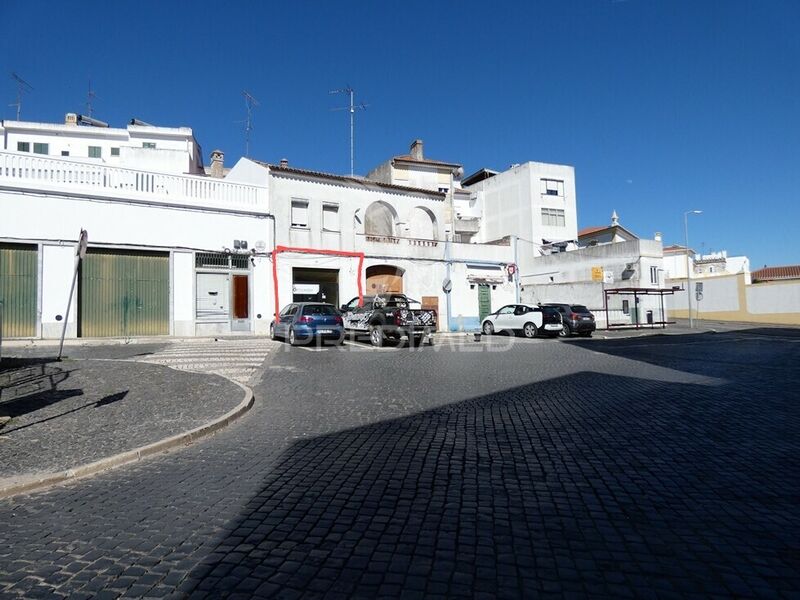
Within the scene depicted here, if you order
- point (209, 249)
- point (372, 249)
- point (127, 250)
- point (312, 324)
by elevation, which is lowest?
point (312, 324)

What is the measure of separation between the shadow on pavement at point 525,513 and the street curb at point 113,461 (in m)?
1.44

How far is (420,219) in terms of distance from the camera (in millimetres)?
28703

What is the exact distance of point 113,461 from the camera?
510 cm

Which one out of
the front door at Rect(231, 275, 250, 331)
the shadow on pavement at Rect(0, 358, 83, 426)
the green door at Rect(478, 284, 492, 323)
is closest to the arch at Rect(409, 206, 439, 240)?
the green door at Rect(478, 284, 492, 323)

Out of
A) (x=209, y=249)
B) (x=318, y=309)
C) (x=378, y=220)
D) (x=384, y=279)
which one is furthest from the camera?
(x=378, y=220)

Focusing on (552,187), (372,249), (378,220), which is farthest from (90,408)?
(552,187)

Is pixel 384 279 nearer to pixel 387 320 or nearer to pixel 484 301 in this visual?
pixel 484 301

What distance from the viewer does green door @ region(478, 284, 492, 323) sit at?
29.2 metres

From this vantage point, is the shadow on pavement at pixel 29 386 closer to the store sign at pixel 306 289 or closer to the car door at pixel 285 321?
the car door at pixel 285 321

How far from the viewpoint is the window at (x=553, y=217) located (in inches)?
1770

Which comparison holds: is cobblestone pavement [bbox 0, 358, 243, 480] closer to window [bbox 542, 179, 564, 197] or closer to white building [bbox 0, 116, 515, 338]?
white building [bbox 0, 116, 515, 338]

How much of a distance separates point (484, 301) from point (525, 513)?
85.8ft

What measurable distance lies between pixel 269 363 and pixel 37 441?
721cm

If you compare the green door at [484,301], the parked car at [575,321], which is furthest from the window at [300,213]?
the parked car at [575,321]
